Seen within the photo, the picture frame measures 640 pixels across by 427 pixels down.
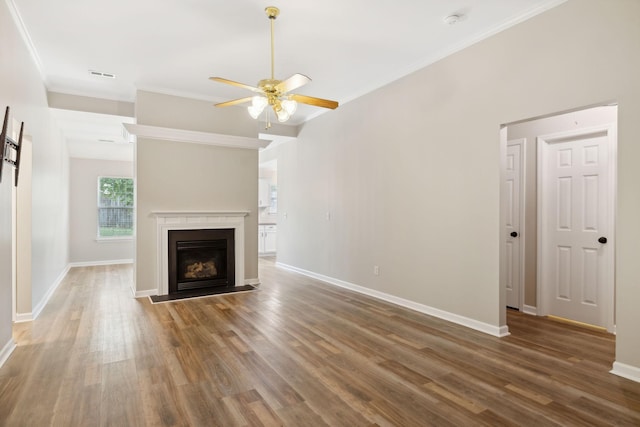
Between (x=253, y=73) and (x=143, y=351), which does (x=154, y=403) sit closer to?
(x=143, y=351)

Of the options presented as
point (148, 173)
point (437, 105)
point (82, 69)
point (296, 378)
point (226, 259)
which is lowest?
point (296, 378)

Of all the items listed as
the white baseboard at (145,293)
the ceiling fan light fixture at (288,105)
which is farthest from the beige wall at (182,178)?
the ceiling fan light fixture at (288,105)

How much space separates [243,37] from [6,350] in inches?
137

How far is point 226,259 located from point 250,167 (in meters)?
1.54

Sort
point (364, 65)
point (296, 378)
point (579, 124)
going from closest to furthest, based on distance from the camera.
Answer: point (296, 378)
point (579, 124)
point (364, 65)

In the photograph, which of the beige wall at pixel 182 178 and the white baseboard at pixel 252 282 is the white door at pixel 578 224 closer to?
the white baseboard at pixel 252 282

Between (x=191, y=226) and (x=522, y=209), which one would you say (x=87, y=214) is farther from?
(x=522, y=209)

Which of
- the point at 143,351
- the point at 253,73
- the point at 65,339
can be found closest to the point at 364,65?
the point at 253,73

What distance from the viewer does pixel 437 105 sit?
13.4ft

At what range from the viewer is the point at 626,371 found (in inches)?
103

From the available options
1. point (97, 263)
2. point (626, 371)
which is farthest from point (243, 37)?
point (97, 263)

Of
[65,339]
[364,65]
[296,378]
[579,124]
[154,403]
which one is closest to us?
[154,403]

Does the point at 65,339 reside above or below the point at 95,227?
below

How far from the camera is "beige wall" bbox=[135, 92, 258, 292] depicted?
16.8 ft
